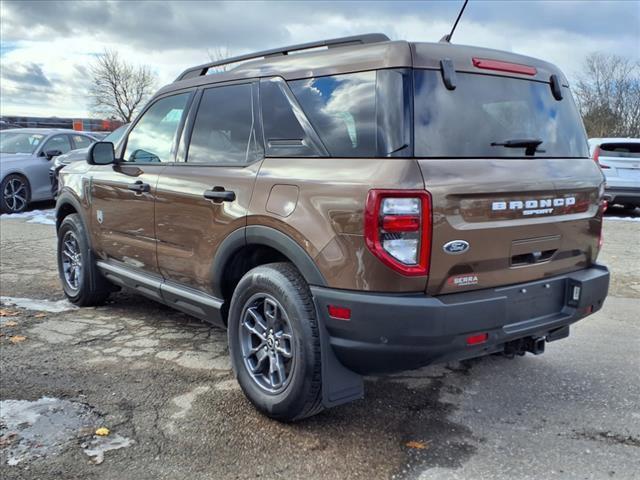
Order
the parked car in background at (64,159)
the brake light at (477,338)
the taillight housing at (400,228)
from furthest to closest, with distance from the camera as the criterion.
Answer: the parked car in background at (64,159) → the brake light at (477,338) → the taillight housing at (400,228)

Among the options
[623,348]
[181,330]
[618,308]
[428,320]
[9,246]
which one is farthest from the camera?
[9,246]

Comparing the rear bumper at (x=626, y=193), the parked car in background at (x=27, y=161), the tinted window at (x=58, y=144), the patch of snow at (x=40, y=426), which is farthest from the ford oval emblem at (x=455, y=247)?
the tinted window at (x=58, y=144)

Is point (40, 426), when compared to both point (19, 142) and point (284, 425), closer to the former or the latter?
point (284, 425)

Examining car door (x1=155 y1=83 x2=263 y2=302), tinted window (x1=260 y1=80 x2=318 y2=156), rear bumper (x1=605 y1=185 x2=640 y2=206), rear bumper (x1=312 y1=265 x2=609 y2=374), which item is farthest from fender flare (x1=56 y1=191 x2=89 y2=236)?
rear bumper (x1=605 y1=185 x2=640 y2=206)

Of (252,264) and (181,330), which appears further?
(181,330)

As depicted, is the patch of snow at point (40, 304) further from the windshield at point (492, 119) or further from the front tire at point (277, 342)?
the windshield at point (492, 119)

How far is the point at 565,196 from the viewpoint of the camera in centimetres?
299

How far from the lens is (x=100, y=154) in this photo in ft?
14.7

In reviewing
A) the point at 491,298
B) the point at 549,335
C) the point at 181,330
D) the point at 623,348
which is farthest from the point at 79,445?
the point at 623,348

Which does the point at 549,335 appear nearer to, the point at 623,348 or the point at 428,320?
the point at 428,320

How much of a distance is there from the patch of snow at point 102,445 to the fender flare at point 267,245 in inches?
39.6

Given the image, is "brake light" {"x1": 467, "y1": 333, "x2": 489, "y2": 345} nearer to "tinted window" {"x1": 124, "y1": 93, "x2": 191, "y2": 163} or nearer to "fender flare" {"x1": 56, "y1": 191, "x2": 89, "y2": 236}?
"tinted window" {"x1": 124, "y1": 93, "x2": 191, "y2": 163}

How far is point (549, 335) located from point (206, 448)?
198cm

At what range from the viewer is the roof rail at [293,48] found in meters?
2.92
